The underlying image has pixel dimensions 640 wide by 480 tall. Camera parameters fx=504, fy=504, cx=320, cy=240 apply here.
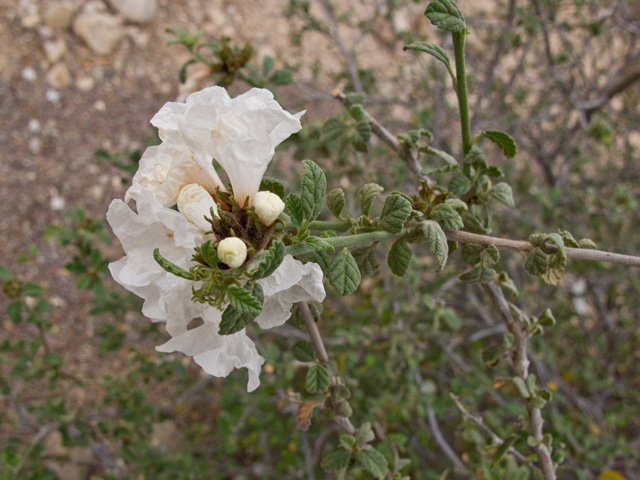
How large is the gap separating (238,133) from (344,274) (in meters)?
0.29

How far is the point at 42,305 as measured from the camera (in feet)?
6.70

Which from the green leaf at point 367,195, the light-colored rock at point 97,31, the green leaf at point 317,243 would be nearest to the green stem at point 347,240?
the green leaf at point 317,243

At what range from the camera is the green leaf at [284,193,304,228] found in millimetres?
762

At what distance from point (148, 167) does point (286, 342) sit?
94.5 inches

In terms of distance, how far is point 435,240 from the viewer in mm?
846

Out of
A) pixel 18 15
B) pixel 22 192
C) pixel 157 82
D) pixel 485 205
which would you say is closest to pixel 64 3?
pixel 18 15

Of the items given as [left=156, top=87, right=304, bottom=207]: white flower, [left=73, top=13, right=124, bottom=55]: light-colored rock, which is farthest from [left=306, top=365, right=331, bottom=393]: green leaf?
[left=73, top=13, right=124, bottom=55]: light-colored rock

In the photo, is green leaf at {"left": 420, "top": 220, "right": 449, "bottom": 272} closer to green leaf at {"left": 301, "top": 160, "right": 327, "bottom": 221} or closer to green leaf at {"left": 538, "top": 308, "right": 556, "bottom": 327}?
green leaf at {"left": 301, "top": 160, "right": 327, "bottom": 221}

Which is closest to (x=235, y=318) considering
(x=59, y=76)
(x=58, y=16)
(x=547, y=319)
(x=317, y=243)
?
(x=317, y=243)

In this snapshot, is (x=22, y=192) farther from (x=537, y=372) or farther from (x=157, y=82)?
(x=537, y=372)

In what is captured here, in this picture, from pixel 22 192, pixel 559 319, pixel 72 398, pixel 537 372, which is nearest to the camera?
pixel 537 372

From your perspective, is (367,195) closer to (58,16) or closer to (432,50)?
(432,50)

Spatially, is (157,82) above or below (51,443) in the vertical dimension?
above

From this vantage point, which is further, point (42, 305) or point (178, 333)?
point (42, 305)
